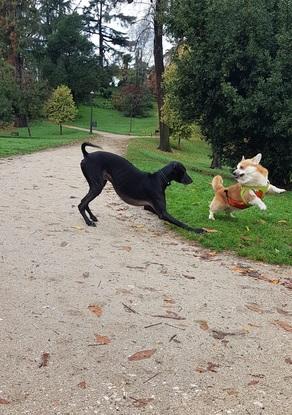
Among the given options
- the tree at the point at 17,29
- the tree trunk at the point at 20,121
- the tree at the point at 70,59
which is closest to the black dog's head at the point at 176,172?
the tree at the point at 17,29

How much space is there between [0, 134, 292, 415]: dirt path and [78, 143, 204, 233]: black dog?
2.12 feet

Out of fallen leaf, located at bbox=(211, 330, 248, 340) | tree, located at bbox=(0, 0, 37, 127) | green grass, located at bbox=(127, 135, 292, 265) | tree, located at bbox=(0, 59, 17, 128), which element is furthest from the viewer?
tree, located at bbox=(0, 0, 37, 127)

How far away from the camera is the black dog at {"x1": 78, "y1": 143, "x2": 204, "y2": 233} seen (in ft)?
25.7

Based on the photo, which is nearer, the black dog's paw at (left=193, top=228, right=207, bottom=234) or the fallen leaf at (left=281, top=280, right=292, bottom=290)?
the fallen leaf at (left=281, top=280, right=292, bottom=290)

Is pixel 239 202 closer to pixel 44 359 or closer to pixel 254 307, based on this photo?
pixel 254 307

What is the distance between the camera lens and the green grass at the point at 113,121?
5514 centimetres

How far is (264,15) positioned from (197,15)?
2668 mm

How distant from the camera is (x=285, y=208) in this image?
11477mm

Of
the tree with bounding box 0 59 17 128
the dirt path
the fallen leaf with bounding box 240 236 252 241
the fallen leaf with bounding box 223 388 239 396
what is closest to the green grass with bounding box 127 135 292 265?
the fallen leaf with bounding box 240 236 252 241

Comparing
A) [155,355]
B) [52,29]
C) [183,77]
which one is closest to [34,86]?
[52,29]

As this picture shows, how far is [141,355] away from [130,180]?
4.47m

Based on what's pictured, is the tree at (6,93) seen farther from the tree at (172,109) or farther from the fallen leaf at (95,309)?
the fallen leaf at (95,309)

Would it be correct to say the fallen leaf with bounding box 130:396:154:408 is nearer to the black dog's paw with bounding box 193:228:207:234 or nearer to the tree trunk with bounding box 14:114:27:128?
the black dog's paw with bounding box 193:228:207:234

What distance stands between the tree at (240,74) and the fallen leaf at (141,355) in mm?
12626
